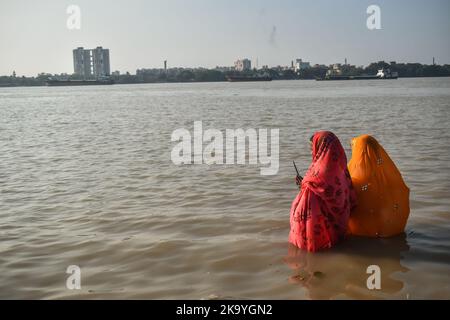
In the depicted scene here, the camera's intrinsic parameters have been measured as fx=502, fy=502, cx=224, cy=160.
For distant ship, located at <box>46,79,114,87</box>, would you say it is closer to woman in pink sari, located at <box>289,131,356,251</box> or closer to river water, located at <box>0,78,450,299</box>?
river water, located at <box>0,78,450,299</box>

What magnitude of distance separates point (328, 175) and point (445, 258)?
4.54 feet

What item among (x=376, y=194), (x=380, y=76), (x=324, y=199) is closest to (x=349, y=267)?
(x=324, y=199)

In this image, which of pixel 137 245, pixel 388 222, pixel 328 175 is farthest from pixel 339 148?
pixel 137 245

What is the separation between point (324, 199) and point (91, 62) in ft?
468

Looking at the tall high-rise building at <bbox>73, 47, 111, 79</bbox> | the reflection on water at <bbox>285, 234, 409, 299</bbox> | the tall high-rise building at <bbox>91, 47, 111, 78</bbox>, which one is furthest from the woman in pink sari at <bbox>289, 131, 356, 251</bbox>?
the tall high-rise building at <bbox>91, 47, 111, 78</bbox>

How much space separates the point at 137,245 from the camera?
5656 millimetres

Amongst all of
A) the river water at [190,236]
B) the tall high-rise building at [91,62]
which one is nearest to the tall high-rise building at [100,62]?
the tall high-rise building at [91,62]

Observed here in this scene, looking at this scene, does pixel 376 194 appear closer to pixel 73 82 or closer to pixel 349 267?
pixel 349 267

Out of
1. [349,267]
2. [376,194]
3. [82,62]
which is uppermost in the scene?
[82,62]

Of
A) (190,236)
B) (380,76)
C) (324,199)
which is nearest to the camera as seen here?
(324,199)

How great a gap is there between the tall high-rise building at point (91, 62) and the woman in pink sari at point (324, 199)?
133m

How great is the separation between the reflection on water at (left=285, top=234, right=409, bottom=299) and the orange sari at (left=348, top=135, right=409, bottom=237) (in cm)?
15

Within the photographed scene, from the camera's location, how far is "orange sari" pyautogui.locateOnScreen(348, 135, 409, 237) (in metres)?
5.28

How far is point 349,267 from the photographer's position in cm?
475
